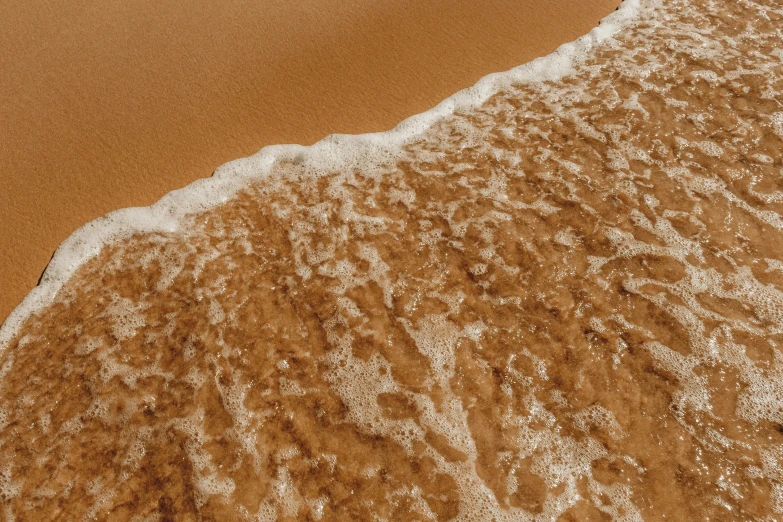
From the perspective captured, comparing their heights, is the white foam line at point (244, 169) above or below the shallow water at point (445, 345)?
above

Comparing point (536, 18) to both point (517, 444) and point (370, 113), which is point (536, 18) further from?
point (517, 444)

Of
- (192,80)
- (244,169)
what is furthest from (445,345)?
(192,80)

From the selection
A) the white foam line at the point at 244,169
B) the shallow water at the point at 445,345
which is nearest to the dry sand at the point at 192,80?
the white foam line at the point at 244,169

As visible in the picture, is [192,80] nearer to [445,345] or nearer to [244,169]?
[244,169]

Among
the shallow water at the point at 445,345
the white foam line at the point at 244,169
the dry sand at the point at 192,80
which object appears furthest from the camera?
the dry sand at the point at 192,80

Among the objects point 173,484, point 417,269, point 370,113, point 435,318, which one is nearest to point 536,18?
point 370,113

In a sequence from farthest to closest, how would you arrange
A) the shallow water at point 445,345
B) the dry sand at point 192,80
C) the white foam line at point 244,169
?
1. the dry sand at point 192,80
2. the white foam line at point 244,169
3. the shallow water at point 445,345

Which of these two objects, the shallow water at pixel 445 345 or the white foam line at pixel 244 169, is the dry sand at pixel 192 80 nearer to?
the white foam line at pixel 244 169
